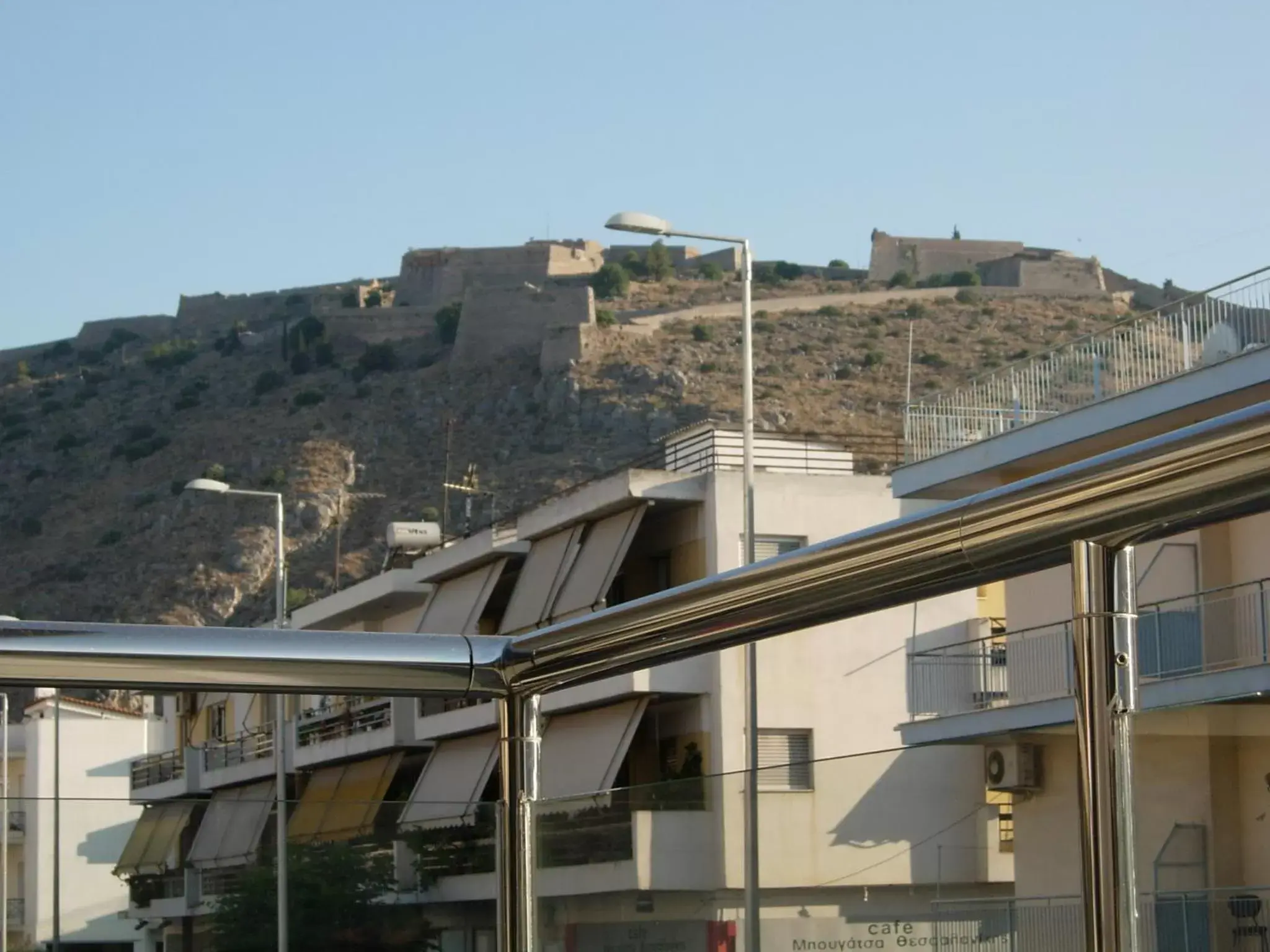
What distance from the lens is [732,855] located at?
7.52ft

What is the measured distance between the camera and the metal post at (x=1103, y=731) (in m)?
1.74

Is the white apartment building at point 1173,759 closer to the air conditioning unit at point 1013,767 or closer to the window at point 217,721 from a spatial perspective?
the air conditioning unit at point 1013,767

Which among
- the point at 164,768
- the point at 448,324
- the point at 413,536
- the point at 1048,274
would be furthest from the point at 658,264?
the point at 164,768

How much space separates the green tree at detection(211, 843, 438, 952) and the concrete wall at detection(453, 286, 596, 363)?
10969 cm

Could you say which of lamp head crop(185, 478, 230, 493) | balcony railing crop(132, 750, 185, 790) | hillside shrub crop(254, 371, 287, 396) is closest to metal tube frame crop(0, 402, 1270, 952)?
balcony railing crop(132, 750, 185, 790)

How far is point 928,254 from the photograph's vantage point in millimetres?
131875

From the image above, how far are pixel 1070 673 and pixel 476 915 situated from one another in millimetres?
1198

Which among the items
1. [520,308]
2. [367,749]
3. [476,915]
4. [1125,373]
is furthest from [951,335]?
[476,915]

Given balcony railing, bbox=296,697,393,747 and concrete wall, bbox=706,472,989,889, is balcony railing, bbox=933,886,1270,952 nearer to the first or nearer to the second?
concrete wall, bbox=706,472,989,889

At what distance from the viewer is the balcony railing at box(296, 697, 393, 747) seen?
35.5 metres

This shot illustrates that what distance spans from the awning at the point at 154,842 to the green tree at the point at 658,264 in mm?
128210


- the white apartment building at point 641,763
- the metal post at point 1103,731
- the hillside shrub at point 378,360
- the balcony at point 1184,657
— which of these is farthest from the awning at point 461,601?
the hillside shrub at point 378,360

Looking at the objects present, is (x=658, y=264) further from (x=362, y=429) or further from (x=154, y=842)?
(x=154, y=842)

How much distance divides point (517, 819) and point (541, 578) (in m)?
29.8
